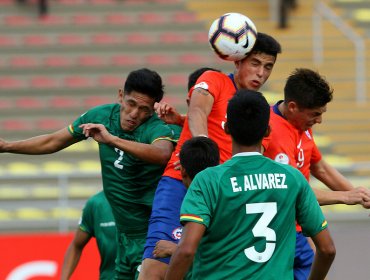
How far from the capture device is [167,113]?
700cm

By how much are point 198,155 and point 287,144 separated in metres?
0.97

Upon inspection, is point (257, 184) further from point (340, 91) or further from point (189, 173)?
point (340, 91)

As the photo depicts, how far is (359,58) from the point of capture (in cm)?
1769

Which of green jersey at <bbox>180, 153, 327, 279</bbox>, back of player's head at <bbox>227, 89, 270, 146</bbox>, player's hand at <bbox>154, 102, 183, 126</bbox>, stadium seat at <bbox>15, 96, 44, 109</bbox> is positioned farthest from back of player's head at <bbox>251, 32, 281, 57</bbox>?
stadium seat at <bbox>15, 96, 44, 109</bbox>

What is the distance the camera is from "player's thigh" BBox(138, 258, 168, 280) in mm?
6660

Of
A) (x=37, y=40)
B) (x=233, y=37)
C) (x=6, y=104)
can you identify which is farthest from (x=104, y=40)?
(x=233, y=37)

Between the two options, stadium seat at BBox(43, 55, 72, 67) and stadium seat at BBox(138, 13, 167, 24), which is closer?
stadium seat at BBox(43, 55, 72, 67)

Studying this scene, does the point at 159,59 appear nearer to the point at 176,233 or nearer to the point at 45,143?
the point at 45,143

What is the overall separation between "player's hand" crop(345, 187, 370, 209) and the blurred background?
936 centimetres

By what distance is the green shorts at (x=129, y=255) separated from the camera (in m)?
7.67

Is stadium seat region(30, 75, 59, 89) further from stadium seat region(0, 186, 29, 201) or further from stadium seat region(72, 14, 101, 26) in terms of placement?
stadium seat region(0, 186, 29, 201)

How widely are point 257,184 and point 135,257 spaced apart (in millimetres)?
2715

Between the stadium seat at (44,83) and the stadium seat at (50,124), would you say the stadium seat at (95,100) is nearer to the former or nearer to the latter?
the stadium seat at (50,124)

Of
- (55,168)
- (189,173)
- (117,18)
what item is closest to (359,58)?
(117,18)
